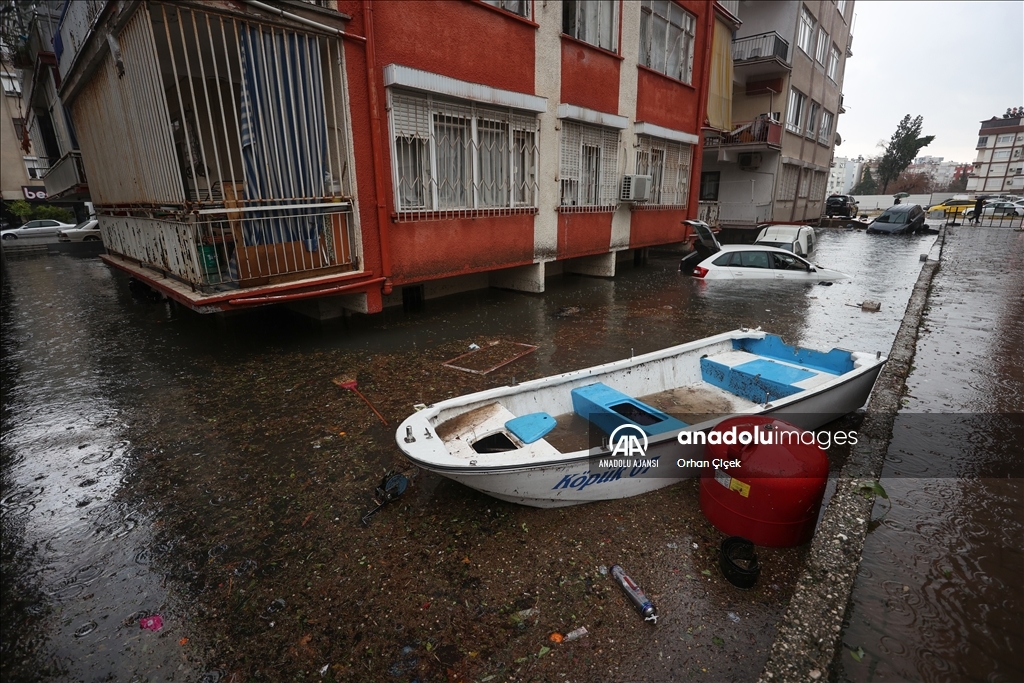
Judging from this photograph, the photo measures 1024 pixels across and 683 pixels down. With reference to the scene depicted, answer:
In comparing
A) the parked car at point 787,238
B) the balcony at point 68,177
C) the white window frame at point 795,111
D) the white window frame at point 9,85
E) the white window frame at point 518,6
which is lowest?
the parked car at point 787,238

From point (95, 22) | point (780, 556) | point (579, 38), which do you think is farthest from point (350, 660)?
point (579, 38)

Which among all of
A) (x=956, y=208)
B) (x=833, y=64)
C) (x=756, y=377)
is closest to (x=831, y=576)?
(x=756, y=377)

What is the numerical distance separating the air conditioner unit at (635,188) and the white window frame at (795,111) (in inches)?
568

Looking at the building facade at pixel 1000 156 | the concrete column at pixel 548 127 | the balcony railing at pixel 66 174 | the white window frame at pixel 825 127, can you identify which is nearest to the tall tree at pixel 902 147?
the building facade at pixel 1000 156

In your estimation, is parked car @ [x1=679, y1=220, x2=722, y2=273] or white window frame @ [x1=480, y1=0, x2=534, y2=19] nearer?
white window frame @ [x1=480, y1=0, x2=534, y2=19]

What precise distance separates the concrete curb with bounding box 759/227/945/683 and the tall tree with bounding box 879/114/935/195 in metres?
65.0

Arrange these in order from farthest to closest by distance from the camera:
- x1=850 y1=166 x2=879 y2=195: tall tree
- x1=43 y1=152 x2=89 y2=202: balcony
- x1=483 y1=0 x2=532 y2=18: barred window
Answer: x1=850 y1=166 x2=879 y2=195: tall tree → x1=43 y1=152 x2=89 y2=202: balcony → x1=483 y1=0 x2=532 y2=18: barred window

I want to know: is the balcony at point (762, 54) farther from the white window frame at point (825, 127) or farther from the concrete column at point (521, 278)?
the concrete column at point (521, 278)

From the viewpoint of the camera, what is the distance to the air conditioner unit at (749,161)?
2111 cm

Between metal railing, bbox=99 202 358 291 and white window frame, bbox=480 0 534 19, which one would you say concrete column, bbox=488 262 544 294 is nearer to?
metal railing, bbox=99 202 358 291

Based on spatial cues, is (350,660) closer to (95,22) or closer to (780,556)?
(780,556)

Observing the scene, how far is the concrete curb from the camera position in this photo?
220 centimetres

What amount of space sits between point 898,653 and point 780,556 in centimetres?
80

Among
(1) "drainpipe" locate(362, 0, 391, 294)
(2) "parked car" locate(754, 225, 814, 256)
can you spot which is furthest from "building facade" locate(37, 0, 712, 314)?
(2) "parked car" locate(754, 225, 814, 256)
